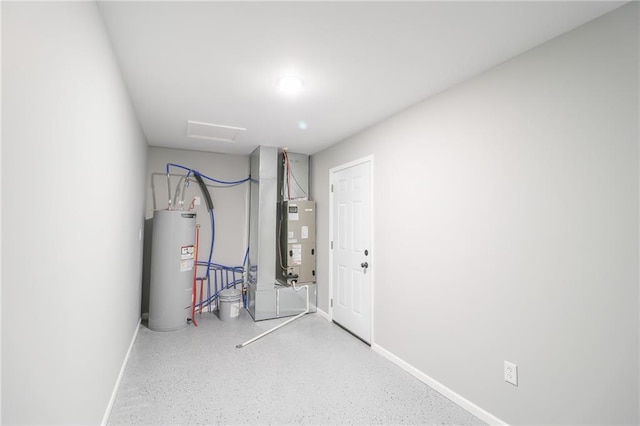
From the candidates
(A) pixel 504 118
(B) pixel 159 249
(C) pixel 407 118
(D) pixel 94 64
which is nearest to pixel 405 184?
(C) pixel 407 118

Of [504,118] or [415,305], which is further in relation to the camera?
[415,305]

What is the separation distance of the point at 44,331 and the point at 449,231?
232 cm

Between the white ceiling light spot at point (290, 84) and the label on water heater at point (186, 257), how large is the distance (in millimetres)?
2349

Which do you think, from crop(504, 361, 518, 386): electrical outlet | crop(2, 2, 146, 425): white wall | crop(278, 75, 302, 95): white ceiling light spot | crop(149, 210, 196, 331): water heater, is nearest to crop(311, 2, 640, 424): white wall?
crop(504, 361, 518, 386): electrical outlet

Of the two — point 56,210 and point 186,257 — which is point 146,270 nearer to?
point 186,257

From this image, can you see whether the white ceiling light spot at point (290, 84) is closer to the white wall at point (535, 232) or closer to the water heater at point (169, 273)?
the white wall at point (535, 232)

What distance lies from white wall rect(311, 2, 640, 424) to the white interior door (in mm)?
636

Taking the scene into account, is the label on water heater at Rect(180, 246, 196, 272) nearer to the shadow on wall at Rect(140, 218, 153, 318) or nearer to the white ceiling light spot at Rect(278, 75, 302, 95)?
the shadow on wall at Rect(140, 218, 153, 318)

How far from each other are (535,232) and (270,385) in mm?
2187

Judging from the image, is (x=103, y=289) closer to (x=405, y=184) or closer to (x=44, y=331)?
(x=44, y=331)

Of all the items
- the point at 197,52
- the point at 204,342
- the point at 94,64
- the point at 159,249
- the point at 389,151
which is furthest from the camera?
the point at 159,249

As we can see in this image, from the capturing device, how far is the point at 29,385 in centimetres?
88

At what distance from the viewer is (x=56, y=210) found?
104cm

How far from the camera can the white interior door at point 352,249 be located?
3.26 metres
